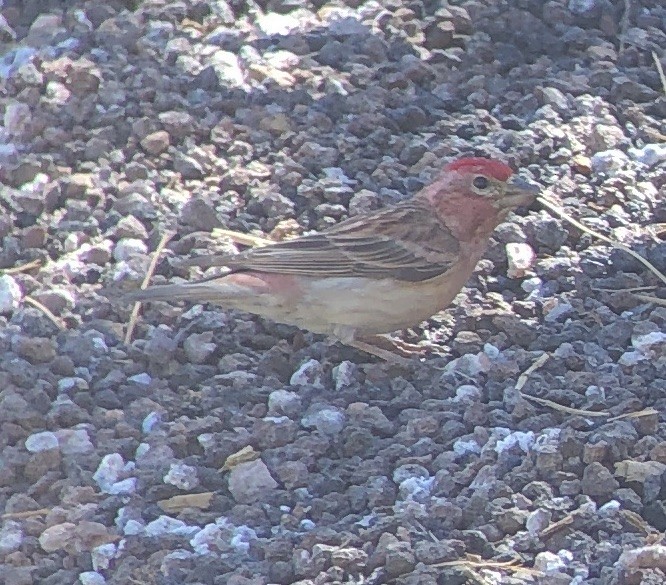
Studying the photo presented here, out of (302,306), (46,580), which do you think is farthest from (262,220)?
(46,580)

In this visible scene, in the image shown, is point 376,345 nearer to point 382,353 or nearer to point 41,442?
point 382,353

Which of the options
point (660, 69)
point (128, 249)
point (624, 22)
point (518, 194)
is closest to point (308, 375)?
point (128, 249)

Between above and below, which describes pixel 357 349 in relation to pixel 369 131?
below

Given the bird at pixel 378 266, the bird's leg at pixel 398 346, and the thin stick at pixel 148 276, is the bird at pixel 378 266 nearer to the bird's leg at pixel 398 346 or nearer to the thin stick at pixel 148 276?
the bird's leg at pixel 398 346

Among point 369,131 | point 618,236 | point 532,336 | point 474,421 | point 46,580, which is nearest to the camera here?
point 46,580

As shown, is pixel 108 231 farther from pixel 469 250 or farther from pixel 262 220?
pixel 469 250

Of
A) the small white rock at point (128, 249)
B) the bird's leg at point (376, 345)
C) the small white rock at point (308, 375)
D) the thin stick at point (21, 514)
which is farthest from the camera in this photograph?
the small white rock at point (128, 249)

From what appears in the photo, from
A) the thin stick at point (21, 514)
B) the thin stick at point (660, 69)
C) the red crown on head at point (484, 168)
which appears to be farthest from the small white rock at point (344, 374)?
the thin stick at point (660, 69)
